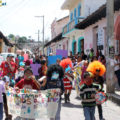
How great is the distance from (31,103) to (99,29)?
1407 cm

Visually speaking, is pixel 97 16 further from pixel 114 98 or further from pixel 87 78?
pixel 87 78

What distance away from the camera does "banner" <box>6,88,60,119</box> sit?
5.34m

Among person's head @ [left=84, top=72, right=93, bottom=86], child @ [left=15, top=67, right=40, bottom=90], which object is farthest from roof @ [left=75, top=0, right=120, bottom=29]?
child @ [left=15, top=67, right=40, bottom=90]

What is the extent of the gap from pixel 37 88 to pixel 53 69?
0.61 m

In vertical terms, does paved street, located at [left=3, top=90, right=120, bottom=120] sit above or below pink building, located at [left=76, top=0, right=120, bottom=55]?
below

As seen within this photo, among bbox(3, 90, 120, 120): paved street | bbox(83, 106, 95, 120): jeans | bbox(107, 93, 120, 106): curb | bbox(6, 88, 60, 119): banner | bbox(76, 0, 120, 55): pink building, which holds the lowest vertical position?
bbox(3, 90, 120, 120): paved street

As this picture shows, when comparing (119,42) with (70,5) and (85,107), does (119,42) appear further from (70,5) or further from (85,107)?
(70,5)

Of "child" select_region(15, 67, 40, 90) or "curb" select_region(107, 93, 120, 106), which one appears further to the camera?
"curb" select_region(107, 93, 120, 106)

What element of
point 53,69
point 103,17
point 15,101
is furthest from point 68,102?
point 103,17

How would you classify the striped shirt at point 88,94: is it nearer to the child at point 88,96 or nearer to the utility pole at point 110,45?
the child at point 88,96

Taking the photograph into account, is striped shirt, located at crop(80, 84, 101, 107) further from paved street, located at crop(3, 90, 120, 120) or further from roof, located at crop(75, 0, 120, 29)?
Answer: roof, located at crop(75, 0, 120, 29)

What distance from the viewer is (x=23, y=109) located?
211 inches

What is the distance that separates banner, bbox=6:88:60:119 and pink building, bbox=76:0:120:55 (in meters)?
9.25

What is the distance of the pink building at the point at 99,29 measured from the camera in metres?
15.9
